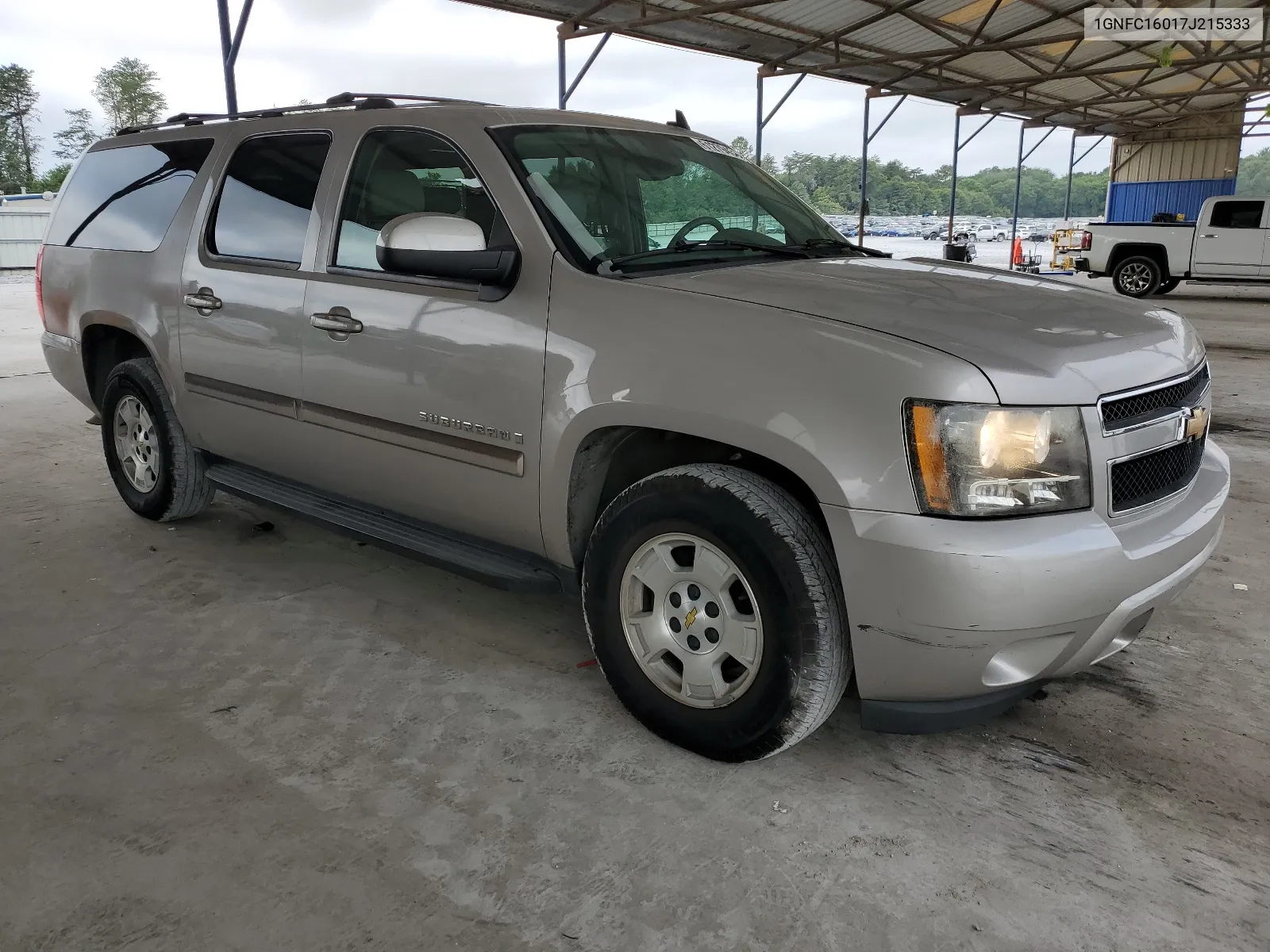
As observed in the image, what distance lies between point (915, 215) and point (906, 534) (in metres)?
27.9

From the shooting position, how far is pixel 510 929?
2.00 m

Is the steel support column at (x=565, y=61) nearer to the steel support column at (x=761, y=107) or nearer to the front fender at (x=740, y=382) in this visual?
the steel support column at (x=761, y=107)

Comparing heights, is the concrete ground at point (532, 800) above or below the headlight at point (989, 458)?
below

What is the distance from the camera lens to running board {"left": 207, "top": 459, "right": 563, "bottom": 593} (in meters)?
2.97

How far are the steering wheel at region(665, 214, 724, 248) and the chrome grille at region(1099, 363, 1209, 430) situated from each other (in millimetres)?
1369

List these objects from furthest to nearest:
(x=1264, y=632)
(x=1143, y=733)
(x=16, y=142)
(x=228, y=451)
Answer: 1. (x=16, y=142)
2. (x=228, y=451)
3. (x=1264, y=632)
4. (x=1143, y=733)

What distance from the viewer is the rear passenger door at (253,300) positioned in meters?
3.45

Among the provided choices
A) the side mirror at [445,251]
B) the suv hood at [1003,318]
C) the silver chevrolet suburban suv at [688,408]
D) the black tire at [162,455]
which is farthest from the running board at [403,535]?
the suv hood at [1003,318]

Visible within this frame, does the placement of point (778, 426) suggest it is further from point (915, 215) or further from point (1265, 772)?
point (915, 215)

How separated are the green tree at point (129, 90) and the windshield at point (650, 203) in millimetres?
57170

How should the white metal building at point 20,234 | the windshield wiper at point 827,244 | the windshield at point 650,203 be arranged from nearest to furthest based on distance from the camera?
the windshield at point 650,203, the windshield wiper at point 827,244, the white metal building at point 20,234

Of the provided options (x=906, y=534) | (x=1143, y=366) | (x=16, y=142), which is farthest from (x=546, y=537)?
(x=16, y=142)

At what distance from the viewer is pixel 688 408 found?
242cm

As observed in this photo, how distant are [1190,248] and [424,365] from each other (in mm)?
17357
